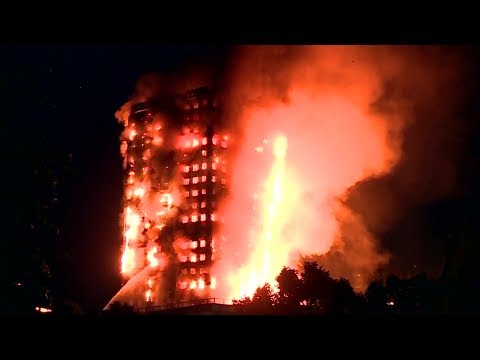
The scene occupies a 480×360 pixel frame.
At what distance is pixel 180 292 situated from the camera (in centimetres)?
5216

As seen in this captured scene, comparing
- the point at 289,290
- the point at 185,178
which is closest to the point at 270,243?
the point at 185,178

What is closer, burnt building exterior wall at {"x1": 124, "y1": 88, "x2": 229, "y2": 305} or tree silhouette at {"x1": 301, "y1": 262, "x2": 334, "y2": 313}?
tree silhouette at {"x1": 301, "y1": 262, "x2": 334, "y2": 313}

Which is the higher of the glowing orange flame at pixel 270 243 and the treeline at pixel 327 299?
the glowing orange flame at pixel 270 243

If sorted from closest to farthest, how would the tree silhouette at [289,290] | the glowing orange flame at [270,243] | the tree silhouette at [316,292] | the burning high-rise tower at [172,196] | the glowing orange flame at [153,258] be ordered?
1. the tree silhouette at [289,290]
2. the tree silhouette at [316,292]
3. the glowing orange flame at [270,243]
4. the burning high-rise tower at [172,196]
5. the glowing orange flame at [153,258]

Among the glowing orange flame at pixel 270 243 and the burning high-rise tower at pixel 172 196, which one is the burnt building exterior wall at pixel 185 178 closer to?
the burning high-rise tower at pixel 172 196

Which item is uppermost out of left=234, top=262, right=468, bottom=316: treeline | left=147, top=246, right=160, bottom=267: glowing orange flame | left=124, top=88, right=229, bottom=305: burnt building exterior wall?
left=124, top=88, right=229, bottom=305: burnt building exterior wall

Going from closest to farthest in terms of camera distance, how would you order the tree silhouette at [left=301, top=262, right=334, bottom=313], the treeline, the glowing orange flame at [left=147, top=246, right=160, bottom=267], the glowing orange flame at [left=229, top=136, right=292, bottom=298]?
1. the treeline
2. the tree silhouette at [left=301, top=262, right=334, bottom=313]
3. the glowing orange flame at [left=229, top=136, right=292, bottom=298]
4. the glowing orange flame at [left=147, top=246, right=160, bottom=267]

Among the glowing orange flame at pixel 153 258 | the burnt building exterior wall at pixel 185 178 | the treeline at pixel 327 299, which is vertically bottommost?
the treeline at pixel 327 299

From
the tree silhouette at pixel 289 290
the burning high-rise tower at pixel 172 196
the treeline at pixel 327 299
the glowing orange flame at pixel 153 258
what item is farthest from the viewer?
the glowing orange flame at pixel 153 258

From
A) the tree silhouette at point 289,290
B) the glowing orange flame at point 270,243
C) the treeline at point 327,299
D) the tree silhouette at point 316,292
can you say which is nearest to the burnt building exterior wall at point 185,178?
the glowing orange flame at point 270,243

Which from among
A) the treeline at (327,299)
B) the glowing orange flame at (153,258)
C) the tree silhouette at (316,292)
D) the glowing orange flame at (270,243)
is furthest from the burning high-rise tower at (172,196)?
the tree silhouette at (316,292)

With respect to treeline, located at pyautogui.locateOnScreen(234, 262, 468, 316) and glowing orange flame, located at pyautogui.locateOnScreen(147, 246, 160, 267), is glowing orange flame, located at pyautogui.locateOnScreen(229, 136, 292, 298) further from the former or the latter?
treeline, located at pyautogui.locateOnScreen(234, 262, 468, 316)

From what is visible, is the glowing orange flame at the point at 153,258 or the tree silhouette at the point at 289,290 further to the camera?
the glowing orange flame at the point at 153,258

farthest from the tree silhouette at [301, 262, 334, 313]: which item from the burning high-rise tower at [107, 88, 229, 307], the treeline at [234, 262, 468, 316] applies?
the burning high-rise tower at [107, 88, 229, 307]
